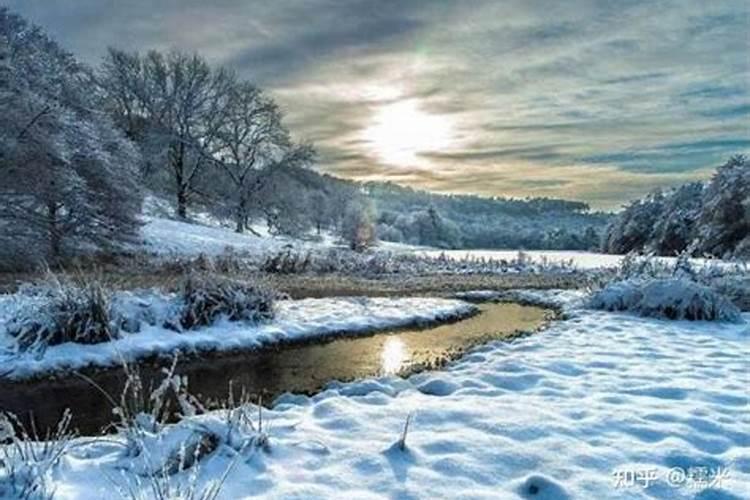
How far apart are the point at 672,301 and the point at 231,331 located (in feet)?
23.8

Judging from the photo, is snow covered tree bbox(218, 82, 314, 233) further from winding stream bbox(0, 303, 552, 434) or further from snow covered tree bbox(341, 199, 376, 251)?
winding stream bbox(0, 303, 552, 434)

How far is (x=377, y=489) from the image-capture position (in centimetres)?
339

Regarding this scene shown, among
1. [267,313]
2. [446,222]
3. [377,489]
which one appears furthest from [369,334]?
[446,222]

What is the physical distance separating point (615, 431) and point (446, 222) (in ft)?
283

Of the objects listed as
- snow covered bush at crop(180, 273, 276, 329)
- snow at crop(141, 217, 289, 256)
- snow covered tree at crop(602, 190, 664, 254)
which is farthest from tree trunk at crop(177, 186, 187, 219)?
snow covered tree at crop(602, 190, 664, 254)

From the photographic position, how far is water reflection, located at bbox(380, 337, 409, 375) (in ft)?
23.3

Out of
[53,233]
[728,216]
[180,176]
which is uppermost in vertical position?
[180,176]

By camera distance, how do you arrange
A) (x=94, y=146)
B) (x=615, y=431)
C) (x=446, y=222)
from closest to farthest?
(x=615, y=431), (x=94, y=146), (x=446, y=222)

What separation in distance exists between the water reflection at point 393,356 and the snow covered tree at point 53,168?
12225mm

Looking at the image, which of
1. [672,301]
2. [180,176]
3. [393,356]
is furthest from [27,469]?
[180,176]

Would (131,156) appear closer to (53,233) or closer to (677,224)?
(53,233)

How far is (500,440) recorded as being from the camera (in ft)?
13.4

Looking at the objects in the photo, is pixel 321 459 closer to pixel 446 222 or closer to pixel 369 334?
pixel 369 334

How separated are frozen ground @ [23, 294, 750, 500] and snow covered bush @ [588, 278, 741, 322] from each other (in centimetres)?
401
